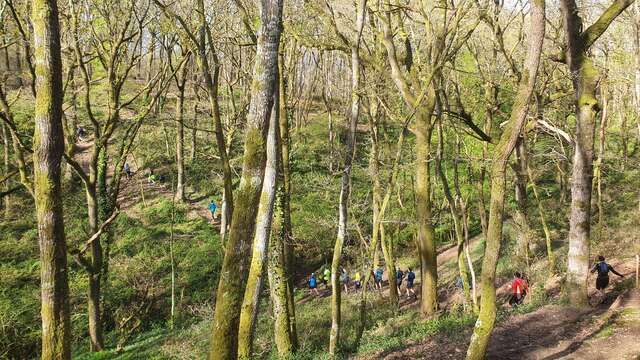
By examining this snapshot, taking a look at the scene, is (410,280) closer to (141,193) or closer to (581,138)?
(581,138)

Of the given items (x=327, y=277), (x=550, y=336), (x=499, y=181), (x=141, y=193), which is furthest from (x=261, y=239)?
(x=141, y=193)

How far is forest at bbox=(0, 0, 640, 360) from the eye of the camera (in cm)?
638

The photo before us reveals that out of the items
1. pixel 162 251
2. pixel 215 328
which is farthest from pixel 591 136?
pixel 162 251

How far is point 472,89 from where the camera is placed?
2523 cm

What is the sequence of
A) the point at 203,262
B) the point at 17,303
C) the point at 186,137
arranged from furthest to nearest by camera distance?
the point at 186,137 → the point at 203,262 → the point at 17,303

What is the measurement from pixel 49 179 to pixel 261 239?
3066 millimetres

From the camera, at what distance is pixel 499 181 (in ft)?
25.1

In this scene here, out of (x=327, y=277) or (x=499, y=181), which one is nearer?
(x=499, y=181)

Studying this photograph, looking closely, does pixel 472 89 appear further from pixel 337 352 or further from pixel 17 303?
pixel 17 303

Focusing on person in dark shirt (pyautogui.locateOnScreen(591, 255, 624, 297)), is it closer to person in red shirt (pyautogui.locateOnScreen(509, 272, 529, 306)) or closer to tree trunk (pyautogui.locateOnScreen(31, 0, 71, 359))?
person in red shirt (pyautogui.locateOnScreen(509, 272, 529, 306))

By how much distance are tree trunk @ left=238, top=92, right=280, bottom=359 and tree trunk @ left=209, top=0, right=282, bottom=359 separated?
54cm

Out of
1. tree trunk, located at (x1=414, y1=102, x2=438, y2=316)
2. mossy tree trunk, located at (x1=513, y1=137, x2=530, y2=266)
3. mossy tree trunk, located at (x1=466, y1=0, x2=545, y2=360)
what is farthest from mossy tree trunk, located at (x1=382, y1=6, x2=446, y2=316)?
mossy tree trunk, located at (x1=466, y1=0, x2=545, y2=360)

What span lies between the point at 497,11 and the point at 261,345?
13.1m

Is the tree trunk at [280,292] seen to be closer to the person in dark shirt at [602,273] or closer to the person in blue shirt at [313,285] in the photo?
the person in dark shirt at [602,273]
